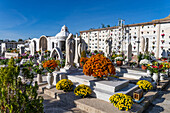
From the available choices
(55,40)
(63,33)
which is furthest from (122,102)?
(63,33)

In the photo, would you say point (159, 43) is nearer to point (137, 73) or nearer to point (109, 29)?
point (109, 29)

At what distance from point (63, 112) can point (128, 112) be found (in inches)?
94.7

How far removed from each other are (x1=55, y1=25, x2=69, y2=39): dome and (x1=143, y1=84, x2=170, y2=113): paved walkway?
99.4ft

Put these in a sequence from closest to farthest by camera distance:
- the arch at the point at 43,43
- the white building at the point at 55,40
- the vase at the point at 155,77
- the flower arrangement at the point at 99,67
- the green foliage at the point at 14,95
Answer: the green foliage at the point at 14,95, the flower arrangement at the point at 99,67, the vase at the point at 155,77, the white building at the point at 55,40, the arch at the point at 43,43

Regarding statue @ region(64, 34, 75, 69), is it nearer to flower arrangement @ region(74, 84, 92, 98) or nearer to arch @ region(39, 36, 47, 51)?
flower arrangement @ region(74, 84, 92, 98)

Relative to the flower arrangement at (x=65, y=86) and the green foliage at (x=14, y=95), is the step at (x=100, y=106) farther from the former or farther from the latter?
the green foliage at (x=14, y=95)

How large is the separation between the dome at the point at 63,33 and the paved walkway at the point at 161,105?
3029cm

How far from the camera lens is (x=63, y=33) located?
3594 cm

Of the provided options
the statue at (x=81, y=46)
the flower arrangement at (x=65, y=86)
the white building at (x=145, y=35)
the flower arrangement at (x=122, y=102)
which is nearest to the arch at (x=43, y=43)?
the white building at (x=145, y=35)

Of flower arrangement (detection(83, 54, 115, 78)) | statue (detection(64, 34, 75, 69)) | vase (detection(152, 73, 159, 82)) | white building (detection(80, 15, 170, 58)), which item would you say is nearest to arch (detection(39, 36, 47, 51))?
white building (detection(80, 15, 170, 58))

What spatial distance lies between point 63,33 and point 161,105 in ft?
109

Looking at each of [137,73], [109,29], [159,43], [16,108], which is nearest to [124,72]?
[137,73]

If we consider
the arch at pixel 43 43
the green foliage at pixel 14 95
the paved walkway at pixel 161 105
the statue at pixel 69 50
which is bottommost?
the paved walkway at pixel 161 105

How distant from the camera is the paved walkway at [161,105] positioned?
16.6 feet
